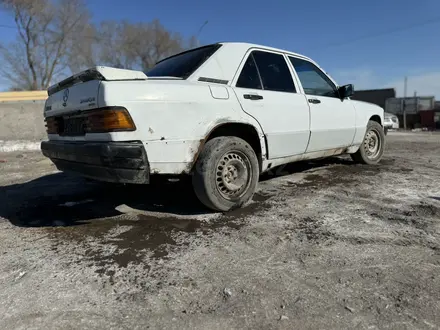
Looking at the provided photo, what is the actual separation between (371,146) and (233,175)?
360cm

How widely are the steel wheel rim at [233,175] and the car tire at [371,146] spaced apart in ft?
9.89

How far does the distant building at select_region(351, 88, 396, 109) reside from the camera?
2900cm

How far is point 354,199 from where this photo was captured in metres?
3.91

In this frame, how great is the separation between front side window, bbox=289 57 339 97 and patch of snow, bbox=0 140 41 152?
8.92 m

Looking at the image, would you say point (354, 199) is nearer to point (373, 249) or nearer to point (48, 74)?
point (373, 249)

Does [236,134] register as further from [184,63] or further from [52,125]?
[52,125]

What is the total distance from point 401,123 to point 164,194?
23.9 metres

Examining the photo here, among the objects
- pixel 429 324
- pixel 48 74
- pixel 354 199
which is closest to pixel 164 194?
pixel 354 199

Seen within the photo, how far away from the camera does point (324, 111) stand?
4656 mm

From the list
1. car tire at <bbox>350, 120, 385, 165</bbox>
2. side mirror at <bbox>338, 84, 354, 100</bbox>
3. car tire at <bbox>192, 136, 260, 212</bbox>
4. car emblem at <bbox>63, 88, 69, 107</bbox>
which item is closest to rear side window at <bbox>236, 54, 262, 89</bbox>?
car tire at <bbox>192, 136, 260, 212</bbox>

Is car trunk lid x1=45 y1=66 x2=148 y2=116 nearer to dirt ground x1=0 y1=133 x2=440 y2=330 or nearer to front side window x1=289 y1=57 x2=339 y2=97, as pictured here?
dirt ground x1=0 y1=133 x2=440 y2=330

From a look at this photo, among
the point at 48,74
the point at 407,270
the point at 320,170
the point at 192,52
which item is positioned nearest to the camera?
the point at 407,270

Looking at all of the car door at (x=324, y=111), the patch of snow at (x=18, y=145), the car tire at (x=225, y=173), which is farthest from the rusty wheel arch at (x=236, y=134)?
the patch of snow at (x=18, y=145)

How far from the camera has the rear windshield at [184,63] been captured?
349cm
